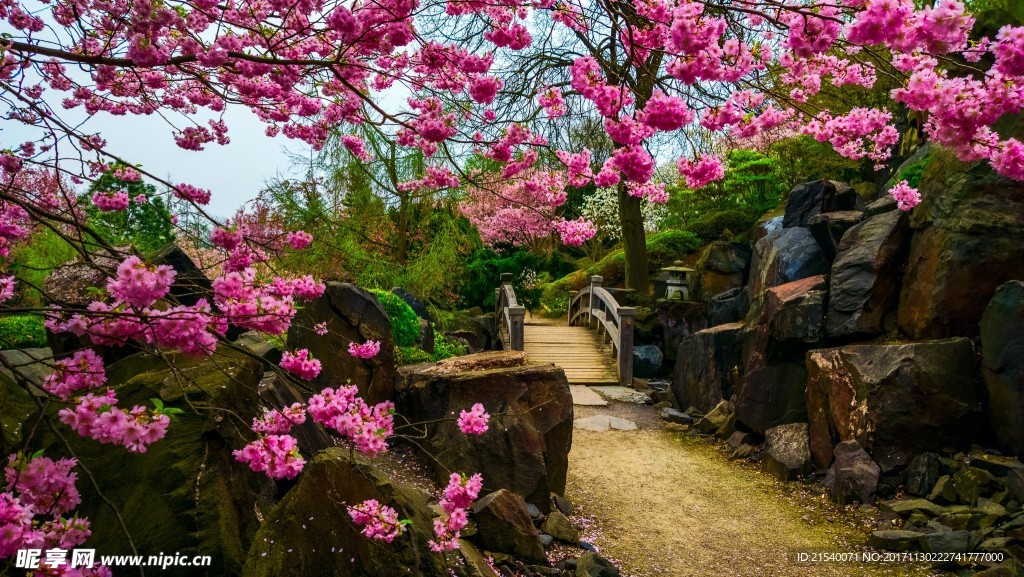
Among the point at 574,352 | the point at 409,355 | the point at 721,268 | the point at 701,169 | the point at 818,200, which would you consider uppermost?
the point at 818,200

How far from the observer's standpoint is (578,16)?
3.95 m

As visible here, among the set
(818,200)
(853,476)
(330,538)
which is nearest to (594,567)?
(330,538)

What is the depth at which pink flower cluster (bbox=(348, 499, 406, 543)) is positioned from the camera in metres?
2.85

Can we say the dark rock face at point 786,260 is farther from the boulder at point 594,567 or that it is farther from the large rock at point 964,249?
the boulder at point 594,567

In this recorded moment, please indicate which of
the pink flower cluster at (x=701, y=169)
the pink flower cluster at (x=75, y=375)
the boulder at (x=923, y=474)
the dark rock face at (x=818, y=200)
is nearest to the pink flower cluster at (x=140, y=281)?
the pink flower cluster at (x=75, y=375)

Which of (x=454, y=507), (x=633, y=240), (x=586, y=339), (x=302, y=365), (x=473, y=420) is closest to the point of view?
(x=454, y=507)

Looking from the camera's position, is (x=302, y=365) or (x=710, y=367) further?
(x=710, y=367)

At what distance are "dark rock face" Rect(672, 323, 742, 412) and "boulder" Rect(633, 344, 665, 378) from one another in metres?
2.44

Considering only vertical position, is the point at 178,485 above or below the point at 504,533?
above

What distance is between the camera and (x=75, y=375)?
2281 mm

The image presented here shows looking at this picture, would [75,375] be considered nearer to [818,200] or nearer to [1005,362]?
[1005,362]

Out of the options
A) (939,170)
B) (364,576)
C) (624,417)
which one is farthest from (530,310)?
(364,576)

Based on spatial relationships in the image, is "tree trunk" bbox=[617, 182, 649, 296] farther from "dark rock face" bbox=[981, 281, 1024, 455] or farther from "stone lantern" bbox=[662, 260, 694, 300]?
"dark rock face" bbox=[981, 281, 1024, 455]

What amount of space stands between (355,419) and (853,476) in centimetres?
525
